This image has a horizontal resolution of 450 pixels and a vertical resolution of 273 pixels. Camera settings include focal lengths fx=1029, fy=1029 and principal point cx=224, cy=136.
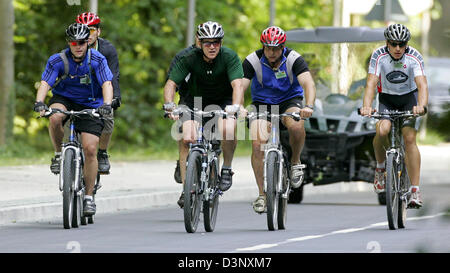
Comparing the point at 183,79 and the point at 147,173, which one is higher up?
the point at 183,79

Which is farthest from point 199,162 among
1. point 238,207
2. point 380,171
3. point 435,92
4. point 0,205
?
point 435,92

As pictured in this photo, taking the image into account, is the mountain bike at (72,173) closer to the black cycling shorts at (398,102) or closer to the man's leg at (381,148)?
the man's leg at (381,148)

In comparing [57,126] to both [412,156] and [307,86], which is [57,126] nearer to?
[307,86]

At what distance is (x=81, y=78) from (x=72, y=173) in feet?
2.80

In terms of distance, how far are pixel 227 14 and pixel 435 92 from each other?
2688 centimetres

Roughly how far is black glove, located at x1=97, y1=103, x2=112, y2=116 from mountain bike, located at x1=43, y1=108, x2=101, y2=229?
0.24 ft

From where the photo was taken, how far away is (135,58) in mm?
28500

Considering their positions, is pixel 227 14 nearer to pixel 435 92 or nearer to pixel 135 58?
pixel 135 58

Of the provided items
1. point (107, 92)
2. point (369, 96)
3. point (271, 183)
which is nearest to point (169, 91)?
point (107, 92)

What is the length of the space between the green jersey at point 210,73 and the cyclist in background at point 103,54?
0.66m

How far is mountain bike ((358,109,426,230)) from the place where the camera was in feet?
30.5

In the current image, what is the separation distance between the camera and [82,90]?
29.9 feet

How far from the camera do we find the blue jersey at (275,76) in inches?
378

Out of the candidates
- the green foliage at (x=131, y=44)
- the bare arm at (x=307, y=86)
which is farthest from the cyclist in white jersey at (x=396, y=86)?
the green foliage at (x=131, y=44)
